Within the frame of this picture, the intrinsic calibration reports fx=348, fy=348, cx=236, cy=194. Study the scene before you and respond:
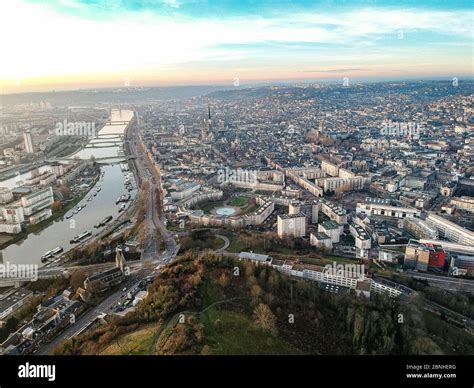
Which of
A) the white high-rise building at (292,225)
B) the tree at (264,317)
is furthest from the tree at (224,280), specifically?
the white high-rise building at (292,225)

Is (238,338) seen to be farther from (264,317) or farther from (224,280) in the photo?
(224,280)

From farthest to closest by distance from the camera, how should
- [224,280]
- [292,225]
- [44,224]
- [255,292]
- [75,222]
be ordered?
[75,222] → [44,224] → [292,225] → [224,280] → [255,292]

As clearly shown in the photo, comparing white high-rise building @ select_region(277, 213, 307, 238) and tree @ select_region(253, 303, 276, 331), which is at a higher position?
tree @ select_region(253, 303, 276, 331)

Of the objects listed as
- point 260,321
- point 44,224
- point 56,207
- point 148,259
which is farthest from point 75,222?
point 260,321

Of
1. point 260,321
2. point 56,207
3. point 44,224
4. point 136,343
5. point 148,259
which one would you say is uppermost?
point 260,321

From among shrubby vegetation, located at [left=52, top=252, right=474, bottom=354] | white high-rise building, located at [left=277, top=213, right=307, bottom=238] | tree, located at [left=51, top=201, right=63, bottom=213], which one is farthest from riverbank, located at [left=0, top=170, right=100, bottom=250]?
white high-rise building, located at [left=277, top=213, right=307, bottom=238]

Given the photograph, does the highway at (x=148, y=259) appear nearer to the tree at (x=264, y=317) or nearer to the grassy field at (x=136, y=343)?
the grassy field at (x=136, y=343)

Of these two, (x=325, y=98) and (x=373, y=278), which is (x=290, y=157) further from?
(x=325, y=98)

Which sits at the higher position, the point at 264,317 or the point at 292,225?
the point at 264,317

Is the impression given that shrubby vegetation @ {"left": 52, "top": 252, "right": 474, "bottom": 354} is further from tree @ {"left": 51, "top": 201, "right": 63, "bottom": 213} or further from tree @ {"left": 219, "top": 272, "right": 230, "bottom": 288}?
tree @ {"left": 51, "top": 201, "right": 63, "bottom": 213}
